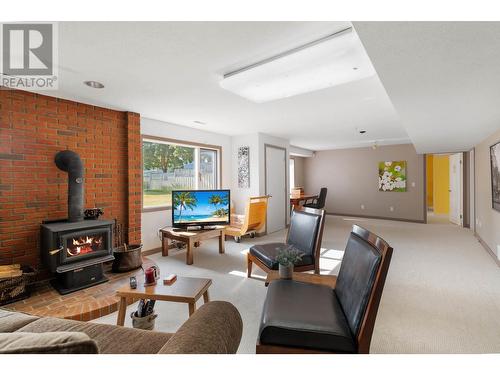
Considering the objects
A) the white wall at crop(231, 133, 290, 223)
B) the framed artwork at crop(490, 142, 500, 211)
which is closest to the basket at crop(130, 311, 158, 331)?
the white wall at crop(231, 133, 290, 223)

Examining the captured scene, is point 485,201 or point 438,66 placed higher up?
point 438,66

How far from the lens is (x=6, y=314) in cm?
122

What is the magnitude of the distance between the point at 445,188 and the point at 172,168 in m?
9.20

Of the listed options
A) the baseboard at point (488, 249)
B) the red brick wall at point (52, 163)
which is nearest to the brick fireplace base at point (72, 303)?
the red brick wall at point (52, 163)

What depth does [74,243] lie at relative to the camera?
2.50m

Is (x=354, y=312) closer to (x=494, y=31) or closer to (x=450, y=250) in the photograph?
(x=494, y=31)

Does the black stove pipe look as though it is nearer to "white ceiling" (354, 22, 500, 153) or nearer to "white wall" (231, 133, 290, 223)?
"white ceiling" (354, 22, 500, 153)

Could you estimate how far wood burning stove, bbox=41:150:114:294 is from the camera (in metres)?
2.36

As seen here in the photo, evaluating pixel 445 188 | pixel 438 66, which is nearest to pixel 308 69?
pixel 438 66

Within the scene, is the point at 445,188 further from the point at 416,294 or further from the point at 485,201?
the point at 416,294

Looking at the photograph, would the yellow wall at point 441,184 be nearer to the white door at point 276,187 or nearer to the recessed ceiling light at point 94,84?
the white door at point 276,187

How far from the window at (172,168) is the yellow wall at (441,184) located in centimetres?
807
